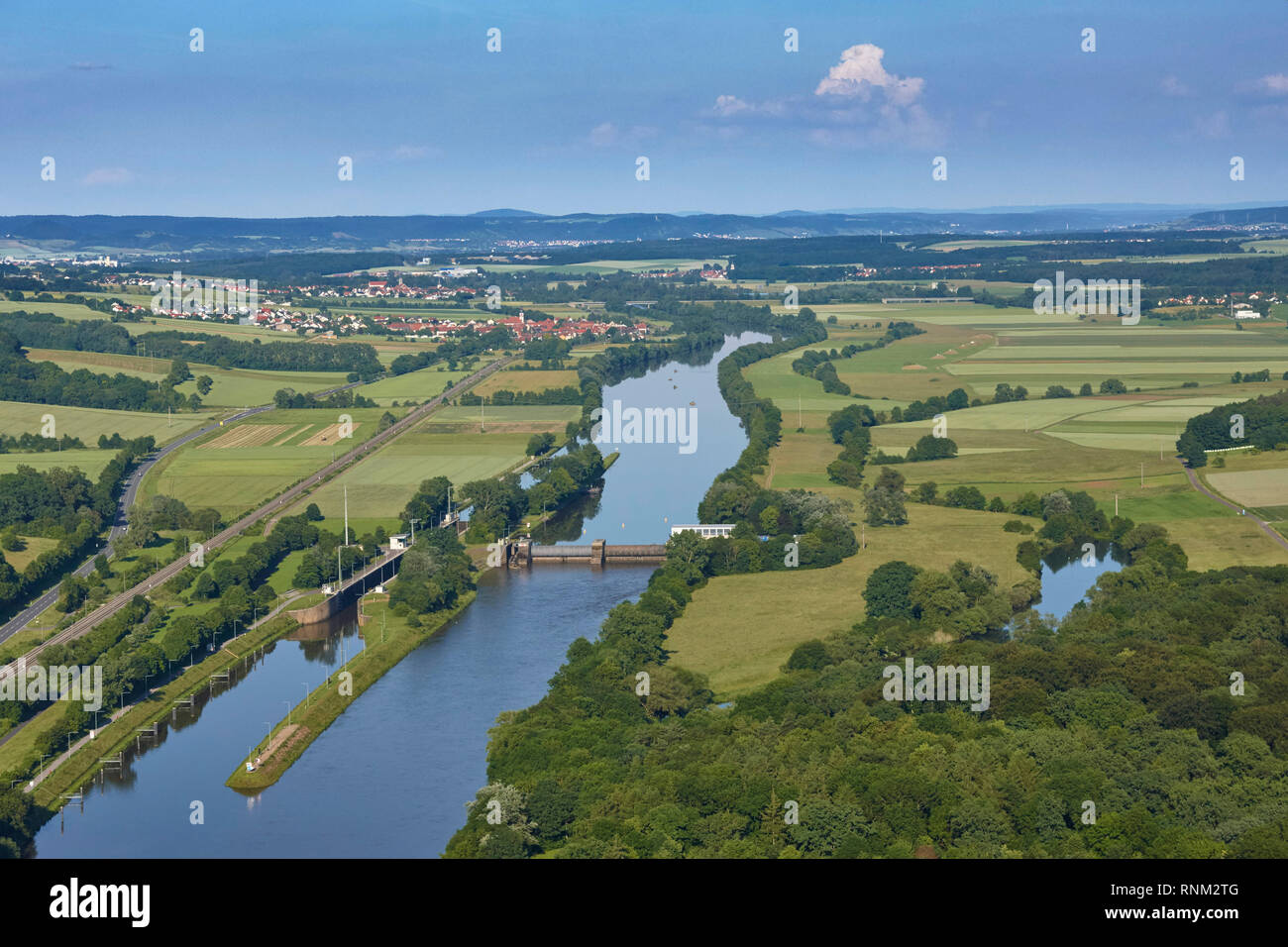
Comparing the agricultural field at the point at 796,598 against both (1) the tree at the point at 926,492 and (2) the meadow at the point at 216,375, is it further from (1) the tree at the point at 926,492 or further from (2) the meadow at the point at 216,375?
(2) the meadow at the point at 216,375

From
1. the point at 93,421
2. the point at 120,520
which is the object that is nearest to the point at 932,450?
the point at 120,520

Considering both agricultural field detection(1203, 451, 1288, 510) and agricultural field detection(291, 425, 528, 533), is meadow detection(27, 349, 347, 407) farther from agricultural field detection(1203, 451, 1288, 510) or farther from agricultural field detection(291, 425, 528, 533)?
agricultural field detection(1203, 451, 1288, 510)

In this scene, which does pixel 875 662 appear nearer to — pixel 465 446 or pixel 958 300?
pixel 465 446

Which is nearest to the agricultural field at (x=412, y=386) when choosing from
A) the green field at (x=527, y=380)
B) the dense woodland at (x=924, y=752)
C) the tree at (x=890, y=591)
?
the green field at (x=527, y=380)

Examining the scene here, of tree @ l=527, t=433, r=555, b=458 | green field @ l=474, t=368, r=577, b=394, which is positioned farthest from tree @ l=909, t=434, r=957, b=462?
green field @ l=474, t=368, r=577, b=394
